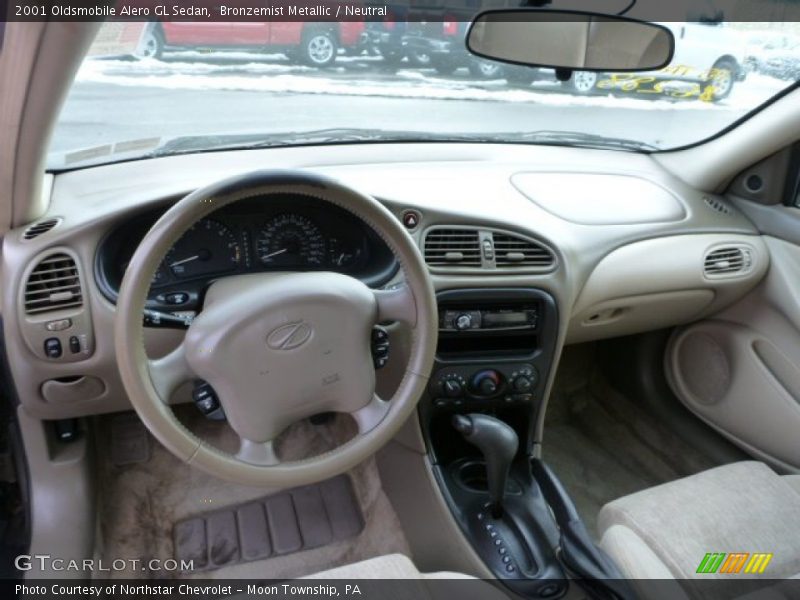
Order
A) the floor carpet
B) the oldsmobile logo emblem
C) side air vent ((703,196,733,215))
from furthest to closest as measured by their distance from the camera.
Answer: the floor carpet
side air vent ((703,196,733,215))
the oldsmobile logo emblem

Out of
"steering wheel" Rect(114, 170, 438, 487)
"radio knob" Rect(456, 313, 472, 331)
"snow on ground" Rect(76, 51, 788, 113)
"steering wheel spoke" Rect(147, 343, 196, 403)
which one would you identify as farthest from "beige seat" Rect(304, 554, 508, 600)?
"snow on ground" Rect(76, 51, 788, 113)

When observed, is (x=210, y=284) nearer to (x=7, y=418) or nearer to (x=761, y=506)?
(x=7, y=418)

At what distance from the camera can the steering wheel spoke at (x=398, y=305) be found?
4.92ft

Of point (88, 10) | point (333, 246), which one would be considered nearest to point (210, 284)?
point (333, 246)

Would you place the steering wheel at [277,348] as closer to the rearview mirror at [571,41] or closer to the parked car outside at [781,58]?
the rearview mirror at [571,41]

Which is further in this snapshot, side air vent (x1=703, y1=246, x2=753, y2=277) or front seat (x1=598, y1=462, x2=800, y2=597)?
side air vent (x1=703, y1=246, x2=753, y2=277)

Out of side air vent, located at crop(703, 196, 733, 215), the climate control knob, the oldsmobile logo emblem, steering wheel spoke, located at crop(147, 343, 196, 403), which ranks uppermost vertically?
the oldsmobile logo emblem

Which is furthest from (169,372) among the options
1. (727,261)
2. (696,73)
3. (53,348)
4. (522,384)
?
(696,73)

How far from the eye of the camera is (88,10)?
1070 mm

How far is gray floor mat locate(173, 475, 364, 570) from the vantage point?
238cm

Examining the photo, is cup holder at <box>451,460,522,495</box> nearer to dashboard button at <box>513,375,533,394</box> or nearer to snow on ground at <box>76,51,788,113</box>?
dashboard button at <box>513,375,533,394</box>

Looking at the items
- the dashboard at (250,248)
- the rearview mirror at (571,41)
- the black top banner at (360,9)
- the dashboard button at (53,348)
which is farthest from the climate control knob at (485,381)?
the dashboard button at (53,348)

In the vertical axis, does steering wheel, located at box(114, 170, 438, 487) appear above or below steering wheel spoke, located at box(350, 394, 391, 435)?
above
